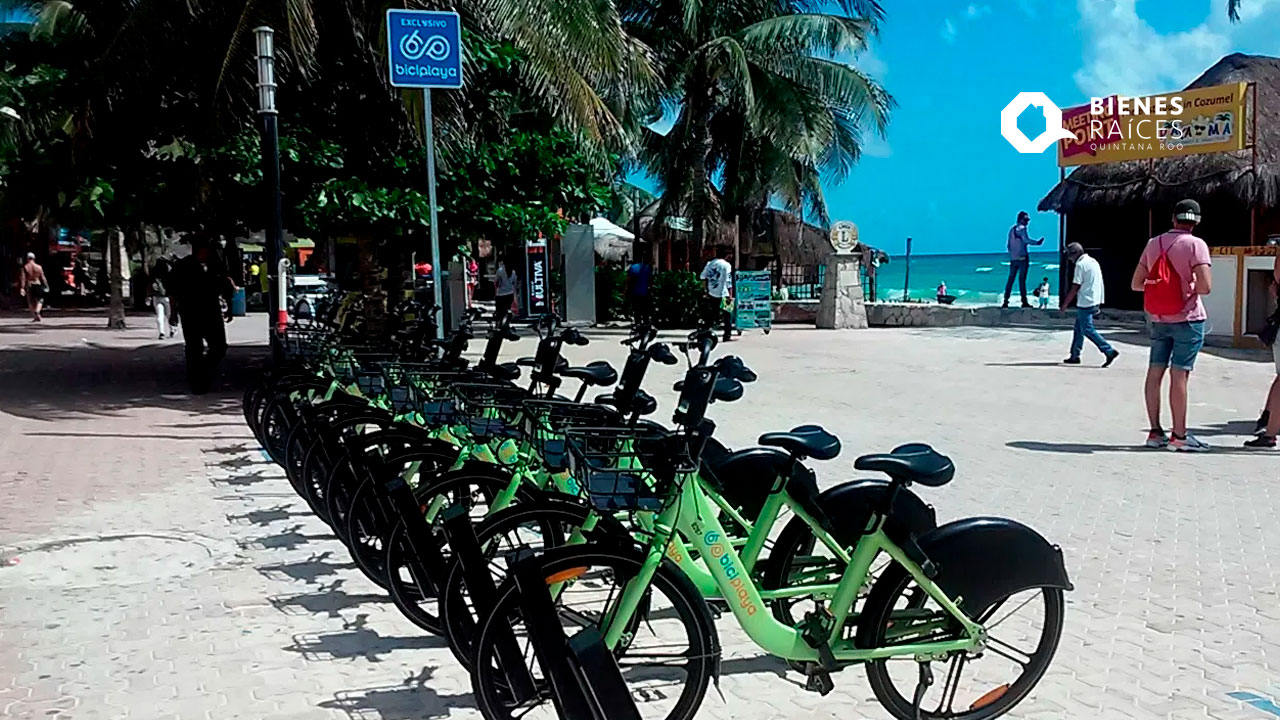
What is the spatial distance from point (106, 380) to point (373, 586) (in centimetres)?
1041

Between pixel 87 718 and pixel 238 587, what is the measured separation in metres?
1.58

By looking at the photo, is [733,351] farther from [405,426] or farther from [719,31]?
[405,426]

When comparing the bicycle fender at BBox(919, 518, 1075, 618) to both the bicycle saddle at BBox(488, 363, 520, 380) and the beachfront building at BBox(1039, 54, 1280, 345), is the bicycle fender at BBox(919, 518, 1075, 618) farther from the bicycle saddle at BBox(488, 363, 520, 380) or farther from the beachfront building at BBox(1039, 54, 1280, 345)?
the beachfront building at BBox(1039, 54, 1280, 345)

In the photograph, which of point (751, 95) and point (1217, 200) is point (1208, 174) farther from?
point (751, 95)

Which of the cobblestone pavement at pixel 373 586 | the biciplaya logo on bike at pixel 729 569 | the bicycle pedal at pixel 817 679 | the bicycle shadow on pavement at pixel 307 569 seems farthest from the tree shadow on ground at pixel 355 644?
the bicycle pedal at pixel 817 679

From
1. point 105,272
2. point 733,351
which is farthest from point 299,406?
point 105,272

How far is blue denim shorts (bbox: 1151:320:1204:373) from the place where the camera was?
8344 mm

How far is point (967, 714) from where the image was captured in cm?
389

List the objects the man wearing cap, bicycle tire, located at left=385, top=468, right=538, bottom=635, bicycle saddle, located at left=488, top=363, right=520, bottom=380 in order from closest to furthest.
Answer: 1. bicycle tire, located at left=385, top=468, right=538, bottom=635
2. bicycle saddle, located at left=488, top=363, right=520, bottom=380
3. the man wearing cap

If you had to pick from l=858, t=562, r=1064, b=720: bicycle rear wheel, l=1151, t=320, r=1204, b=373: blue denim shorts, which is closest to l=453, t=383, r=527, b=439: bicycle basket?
l=858, t=562, r=1064, b=720: bicycle rear wheel

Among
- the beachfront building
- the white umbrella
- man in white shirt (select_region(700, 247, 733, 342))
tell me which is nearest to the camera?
the beachfront building

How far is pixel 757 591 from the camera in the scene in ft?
12.8

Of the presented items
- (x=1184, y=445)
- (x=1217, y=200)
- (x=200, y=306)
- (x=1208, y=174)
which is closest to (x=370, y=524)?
(x=1184, y=445)

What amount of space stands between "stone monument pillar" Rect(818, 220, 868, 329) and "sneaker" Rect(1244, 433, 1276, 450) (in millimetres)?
13282
